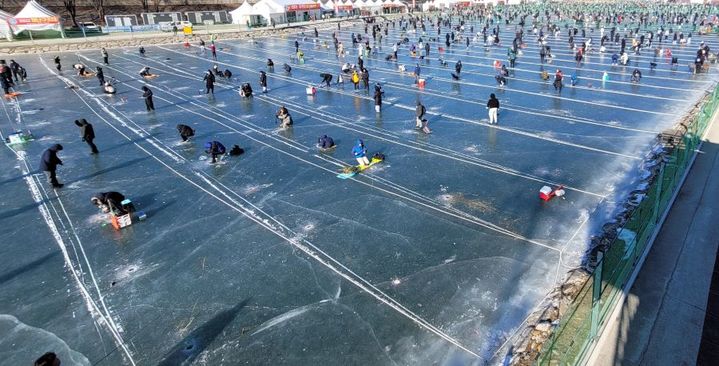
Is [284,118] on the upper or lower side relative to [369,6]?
lower

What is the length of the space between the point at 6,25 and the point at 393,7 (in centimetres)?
6720

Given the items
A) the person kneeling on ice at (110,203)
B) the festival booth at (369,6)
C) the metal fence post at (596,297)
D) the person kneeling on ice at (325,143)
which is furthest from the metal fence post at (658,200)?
the festival booth at (369,6)

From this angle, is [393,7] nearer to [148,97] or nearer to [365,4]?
[365,4]

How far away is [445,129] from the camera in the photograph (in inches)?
690

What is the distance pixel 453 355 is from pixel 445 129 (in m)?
11.9

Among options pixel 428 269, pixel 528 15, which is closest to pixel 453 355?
pixel 428 269

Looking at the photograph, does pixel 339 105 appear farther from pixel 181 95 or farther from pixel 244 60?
pixel 244 60

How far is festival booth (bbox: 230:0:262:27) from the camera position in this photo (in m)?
66.6

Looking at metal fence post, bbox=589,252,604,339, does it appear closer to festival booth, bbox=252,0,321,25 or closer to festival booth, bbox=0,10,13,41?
festival booth, bbox=0,10,13,41

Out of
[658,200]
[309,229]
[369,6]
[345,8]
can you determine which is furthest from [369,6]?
[658,200]

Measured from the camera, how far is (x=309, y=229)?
1064 cm

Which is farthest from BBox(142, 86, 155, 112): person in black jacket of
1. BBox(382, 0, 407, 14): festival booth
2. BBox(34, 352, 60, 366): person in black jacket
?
BBox(382, 0, 407, 14): festival booth

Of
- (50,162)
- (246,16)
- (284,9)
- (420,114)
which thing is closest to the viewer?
(50,162)

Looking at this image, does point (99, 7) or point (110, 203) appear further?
point (99, 7)
